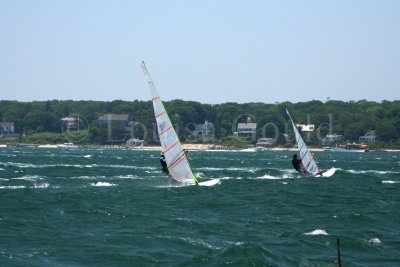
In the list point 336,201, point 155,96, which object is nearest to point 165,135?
point 155,96

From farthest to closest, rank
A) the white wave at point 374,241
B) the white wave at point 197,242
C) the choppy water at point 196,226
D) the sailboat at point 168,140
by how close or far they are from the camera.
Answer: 1. the sailboat at point 168,140
2. the white wave at point 374,241
3. the white wave at point 197,242
4. the choppy water at point 196,226

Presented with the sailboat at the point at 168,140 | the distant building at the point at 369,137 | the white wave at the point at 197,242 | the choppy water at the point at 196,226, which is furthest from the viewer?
the distant building at the point at 369,137

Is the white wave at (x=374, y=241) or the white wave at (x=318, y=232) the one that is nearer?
the white wave at (x=374, y=241)

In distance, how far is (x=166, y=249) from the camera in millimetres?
24031

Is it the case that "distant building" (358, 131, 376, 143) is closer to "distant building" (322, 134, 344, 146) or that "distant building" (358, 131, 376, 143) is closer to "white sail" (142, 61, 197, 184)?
"distant building" (322, 134, 344, 146)

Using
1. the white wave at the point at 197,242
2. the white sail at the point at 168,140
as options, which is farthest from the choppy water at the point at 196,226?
the white sail at the point at 168,140

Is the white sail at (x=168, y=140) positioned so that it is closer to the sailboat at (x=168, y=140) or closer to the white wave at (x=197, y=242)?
the sailboat at (x=168, y=140)

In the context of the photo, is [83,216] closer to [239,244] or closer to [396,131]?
[239,244]

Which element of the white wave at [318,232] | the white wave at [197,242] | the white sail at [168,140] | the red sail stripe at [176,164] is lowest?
the white wave at [197,242]

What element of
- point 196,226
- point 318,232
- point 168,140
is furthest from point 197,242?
point 168,140

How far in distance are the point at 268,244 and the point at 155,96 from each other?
65.1ft

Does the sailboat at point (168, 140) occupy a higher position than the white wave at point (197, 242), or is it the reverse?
the sailboat at point (168, 140)

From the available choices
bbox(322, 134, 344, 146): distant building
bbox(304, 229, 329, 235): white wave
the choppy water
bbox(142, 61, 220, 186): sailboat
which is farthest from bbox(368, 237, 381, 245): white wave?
bbox(322, 134, 344, 146): distant building

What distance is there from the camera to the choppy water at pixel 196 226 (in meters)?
23.0
